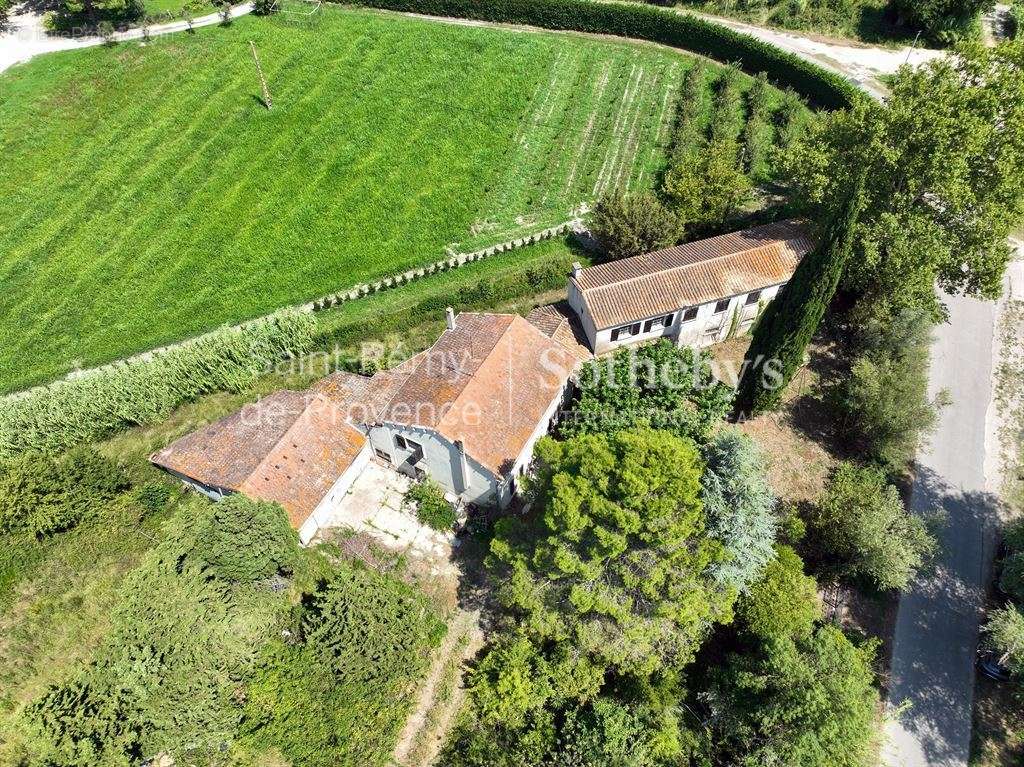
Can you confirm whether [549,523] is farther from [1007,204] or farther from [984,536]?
[1007,204]

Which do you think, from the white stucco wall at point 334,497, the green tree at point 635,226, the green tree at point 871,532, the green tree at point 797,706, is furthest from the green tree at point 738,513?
the green tree at point 635,226

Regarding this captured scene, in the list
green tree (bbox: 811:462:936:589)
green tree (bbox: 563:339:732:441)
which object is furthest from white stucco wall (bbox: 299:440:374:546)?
green tree (bbox: 811:462:936:589)

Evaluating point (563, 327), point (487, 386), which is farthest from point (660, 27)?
point (487, 386)

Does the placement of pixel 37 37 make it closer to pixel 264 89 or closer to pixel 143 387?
pixel 264 89

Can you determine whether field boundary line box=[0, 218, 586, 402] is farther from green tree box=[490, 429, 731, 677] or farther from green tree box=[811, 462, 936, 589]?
green tree box=[811, 462, 936, 589]

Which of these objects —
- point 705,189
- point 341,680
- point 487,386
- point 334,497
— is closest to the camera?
point 341,680

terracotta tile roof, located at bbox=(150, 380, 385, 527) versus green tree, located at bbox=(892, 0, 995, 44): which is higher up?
green tree, located at bbox=(892, 0, 995, 44)

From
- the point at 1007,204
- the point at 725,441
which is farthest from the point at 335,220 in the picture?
the point at 1007,204

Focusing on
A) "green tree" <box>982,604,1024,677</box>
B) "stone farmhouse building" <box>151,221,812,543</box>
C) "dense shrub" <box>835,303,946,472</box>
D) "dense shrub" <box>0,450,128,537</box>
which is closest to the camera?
"green tree" <box>982,604,1024,677</box>
